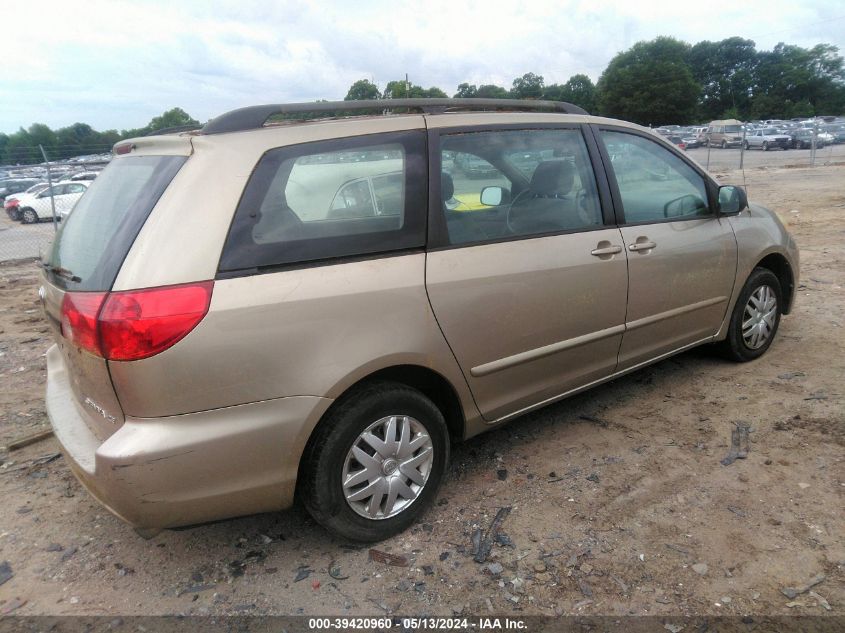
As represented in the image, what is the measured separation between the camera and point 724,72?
91438 mm

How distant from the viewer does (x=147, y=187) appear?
233 cm

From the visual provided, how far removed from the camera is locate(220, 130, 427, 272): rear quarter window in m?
2.29

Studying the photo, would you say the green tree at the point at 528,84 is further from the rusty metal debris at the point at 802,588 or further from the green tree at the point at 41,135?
the rusty metal debris at the point at 802,588

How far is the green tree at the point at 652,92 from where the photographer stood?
7312cm

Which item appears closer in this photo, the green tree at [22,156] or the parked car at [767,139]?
the green tree at [22,156]

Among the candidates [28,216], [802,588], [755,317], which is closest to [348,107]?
[802,588]

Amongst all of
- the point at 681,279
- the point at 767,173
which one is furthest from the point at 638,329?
the point at 767,173

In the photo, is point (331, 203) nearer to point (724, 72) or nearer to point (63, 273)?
point (63, 273)

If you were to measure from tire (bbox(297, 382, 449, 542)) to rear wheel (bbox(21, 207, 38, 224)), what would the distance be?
79.1ft

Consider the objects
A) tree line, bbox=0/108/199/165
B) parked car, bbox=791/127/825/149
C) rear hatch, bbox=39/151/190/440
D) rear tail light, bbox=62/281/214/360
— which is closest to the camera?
rear tail light, bbox=62/281/214/360

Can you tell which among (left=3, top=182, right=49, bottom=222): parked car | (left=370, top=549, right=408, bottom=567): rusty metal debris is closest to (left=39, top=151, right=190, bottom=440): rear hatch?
(left=370, top=549, right=408, bottom=567): rusty metal debris

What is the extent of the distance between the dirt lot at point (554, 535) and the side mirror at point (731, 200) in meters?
1.15

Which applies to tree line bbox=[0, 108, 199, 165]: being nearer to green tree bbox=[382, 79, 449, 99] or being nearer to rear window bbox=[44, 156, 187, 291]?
green tree bbox=[382, 79, 449, 99]

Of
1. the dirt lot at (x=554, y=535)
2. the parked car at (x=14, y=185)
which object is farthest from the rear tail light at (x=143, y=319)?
the parked car at (x=14, y=185)
